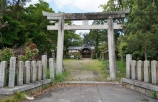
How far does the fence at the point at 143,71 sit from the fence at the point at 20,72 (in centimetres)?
377

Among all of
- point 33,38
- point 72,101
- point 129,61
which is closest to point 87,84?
point 129,61

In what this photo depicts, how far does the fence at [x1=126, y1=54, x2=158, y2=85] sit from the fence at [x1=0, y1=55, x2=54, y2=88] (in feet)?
12.4

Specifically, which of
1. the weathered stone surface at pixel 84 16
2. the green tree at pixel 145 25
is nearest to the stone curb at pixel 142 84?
the green tree at pixel 145 25

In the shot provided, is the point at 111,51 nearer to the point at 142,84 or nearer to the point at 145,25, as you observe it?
the point at 145,25

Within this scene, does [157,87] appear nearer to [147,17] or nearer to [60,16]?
[147,17]

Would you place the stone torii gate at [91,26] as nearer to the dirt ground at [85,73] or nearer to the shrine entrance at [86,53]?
the dirt ground at [85,73]

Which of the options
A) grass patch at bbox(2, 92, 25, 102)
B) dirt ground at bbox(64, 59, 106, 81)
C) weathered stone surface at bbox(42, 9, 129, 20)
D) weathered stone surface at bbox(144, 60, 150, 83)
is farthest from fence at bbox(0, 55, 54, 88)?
weathered stone surface at bbox(144, 60, 150, 83)

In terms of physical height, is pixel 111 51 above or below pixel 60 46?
below

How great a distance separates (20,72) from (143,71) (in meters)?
4.63

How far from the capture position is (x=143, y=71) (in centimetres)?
618

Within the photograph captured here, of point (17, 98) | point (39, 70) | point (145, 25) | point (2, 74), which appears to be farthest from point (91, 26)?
point (17, 98)

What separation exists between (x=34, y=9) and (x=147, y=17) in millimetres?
10113

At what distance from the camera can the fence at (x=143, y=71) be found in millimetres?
5543

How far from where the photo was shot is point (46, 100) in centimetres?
484
